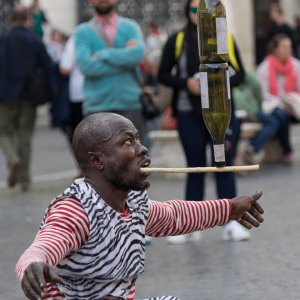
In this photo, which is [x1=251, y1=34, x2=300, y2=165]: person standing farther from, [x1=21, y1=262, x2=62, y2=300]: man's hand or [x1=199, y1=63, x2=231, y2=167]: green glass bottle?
[x1=21, y1=262, x2=62, y2=300]: man's hand

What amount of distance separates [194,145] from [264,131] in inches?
212

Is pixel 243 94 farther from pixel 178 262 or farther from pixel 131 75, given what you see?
pixel 178 262

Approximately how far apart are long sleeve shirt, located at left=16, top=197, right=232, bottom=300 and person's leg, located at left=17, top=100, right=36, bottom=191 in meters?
7.43

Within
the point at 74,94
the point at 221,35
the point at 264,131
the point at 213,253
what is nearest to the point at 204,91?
the point at 221,35

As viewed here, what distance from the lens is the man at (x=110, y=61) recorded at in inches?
352

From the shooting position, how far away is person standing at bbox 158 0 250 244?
8.40 m

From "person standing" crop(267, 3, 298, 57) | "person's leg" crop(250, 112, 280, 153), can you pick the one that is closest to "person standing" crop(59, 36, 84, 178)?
"person's leg" crop(250, 112, 280, 153)

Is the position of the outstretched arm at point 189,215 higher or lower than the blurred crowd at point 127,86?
higher

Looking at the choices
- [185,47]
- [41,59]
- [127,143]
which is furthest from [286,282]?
[41,59]

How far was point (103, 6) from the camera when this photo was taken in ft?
29.2

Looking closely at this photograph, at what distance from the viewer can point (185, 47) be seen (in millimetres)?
8477

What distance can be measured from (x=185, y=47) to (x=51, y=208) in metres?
4.33

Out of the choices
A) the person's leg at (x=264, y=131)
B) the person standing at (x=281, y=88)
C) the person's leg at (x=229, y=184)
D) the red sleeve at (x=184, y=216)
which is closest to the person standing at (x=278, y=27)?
the person standing at (x=281, y=88)

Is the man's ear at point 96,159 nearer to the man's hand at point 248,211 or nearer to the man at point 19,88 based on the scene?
the man's hand at point 248,211
